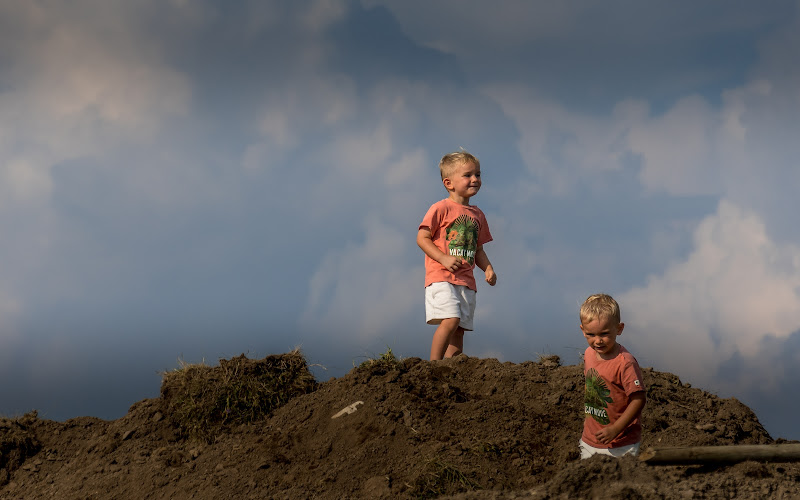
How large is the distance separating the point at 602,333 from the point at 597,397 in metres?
0.62

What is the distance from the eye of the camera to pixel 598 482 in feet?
17.3

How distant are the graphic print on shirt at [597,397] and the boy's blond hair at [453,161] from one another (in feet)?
13.3

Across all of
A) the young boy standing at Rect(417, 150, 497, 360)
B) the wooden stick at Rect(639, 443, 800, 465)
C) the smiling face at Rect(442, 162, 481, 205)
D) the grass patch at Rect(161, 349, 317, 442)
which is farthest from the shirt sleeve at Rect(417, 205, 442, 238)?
the wooden stick at Rect(639, 443, 800, 465)

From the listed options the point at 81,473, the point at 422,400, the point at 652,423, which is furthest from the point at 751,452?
the point at 81,473

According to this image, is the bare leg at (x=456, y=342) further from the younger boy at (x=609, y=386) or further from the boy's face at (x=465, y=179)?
the younger boy at (x=609, y=386)

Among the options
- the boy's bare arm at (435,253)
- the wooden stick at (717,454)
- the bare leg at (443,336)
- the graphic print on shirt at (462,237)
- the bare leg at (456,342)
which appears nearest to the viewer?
the wooden stick at (717,454)

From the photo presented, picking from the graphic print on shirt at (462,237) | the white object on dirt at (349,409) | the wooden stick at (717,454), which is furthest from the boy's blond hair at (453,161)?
the wooden stick at (717,454)

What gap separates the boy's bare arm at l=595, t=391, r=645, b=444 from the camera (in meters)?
6.02

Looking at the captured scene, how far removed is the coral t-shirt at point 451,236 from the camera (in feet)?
31.2

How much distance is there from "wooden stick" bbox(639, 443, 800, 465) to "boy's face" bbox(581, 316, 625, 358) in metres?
0.86

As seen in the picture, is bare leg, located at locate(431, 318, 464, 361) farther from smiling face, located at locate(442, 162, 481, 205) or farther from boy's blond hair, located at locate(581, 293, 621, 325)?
boy's blond hair, located at locate(581, 293, 621, 325)

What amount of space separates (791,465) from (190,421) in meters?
6.00

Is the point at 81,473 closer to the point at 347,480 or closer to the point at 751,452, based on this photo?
the point at 347,480

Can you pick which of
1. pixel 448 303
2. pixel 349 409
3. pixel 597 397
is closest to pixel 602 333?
pixel 597 397
